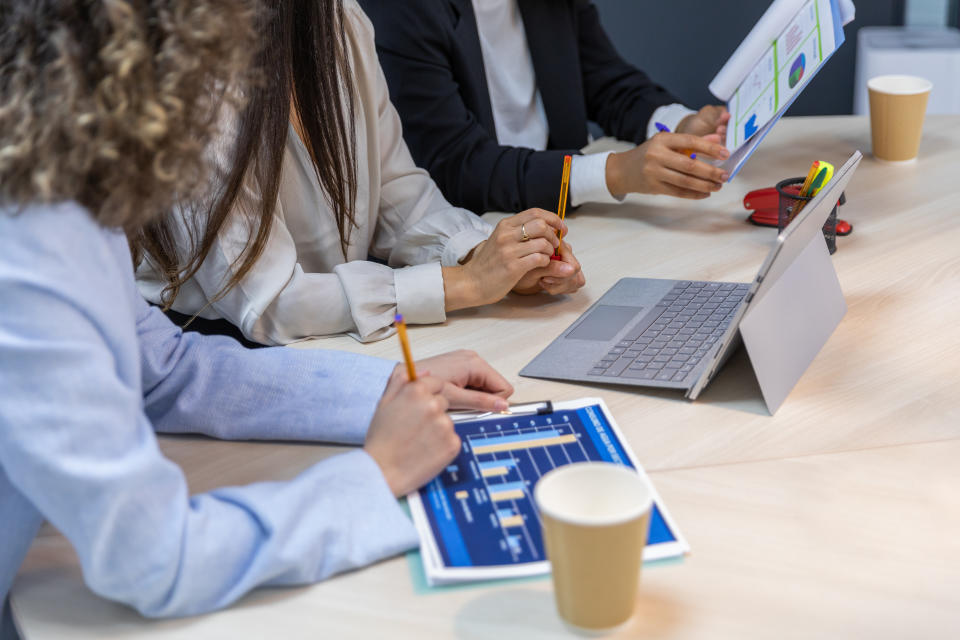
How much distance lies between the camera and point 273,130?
1.12m

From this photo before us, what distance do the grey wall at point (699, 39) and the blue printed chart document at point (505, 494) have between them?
256 cm

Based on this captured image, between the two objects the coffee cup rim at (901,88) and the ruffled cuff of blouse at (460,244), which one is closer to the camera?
the ruffled cuff of blouse at (460,244)

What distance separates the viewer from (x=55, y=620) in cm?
69

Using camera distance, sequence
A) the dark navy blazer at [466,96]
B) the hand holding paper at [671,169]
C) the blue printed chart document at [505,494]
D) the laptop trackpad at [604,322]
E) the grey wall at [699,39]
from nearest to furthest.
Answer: the blue printed chart document at [505,494], the laptop trackpad at [604,322], the hand holding paper at [671,169], the dark navy blazer at [466,96], the grey wall at [699,39]

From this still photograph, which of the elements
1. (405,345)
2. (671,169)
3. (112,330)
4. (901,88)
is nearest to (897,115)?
(901,88)

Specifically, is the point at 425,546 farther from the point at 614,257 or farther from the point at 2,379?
the point at 614,257

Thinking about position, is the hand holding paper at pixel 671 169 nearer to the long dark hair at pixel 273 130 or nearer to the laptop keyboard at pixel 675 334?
the laptop keyboard at pixel 675 334

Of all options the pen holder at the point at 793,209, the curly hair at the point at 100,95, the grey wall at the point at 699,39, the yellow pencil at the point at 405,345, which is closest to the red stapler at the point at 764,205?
the pen holder at the point at 793,209

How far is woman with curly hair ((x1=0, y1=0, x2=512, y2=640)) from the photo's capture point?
617 millimetres

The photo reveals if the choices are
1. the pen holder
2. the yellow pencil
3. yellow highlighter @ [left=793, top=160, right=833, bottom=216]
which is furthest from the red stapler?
Answer: the yellow pencil

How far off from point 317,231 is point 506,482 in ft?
2.04

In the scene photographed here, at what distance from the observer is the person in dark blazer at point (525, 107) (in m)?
1.46

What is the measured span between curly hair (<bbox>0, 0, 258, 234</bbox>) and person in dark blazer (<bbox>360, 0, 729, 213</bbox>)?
876 millimetres

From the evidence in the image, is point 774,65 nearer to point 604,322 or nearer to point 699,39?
point 604,322
